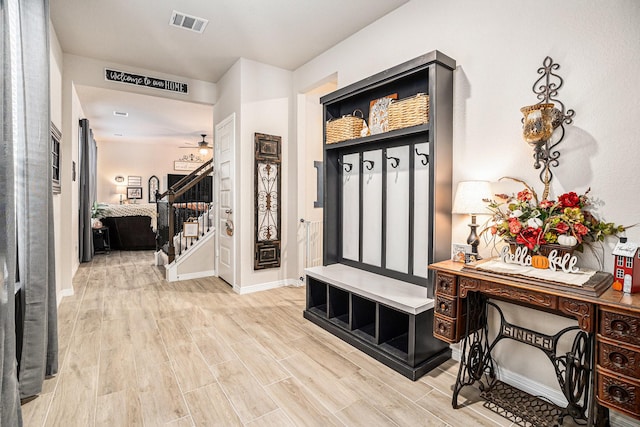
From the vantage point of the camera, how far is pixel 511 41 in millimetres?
2201

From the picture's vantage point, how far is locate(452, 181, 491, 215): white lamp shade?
86.2 inches

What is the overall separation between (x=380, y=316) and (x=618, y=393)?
4.58 ft

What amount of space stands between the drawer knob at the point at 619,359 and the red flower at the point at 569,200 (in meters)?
0.79

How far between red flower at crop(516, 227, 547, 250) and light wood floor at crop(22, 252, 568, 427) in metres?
1.00

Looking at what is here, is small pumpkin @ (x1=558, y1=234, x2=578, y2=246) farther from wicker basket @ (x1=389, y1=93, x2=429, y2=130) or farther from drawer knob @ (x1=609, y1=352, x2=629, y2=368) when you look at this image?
wicker basket @ (x1=389, y1=93, x2=429, y2=130)

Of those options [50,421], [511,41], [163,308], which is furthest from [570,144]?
[163,308]

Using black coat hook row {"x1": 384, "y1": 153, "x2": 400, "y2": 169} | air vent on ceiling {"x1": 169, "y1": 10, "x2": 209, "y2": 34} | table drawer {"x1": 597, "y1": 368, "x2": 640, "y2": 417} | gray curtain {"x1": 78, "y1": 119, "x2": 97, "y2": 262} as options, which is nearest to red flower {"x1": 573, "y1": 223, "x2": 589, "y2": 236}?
table drawer {"x1": 597, "y1": 368, "x2": 640, "y2": 417}

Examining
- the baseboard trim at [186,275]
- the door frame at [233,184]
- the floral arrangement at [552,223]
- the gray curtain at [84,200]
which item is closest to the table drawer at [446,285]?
the floral arrangement at [552,223]

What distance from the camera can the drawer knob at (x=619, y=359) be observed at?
1395 mm

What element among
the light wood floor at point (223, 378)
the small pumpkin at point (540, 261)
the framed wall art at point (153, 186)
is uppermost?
the framed wall art at point (153, 186)

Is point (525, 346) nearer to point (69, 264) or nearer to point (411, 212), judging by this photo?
point (411, 212)

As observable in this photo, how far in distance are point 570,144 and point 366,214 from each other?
5.62 ft

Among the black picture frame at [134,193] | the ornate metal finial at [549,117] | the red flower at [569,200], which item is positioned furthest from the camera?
the black picture frame at [134,193]

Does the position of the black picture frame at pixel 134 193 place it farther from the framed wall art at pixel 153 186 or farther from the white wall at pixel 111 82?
the white wall at pixel 111 82
